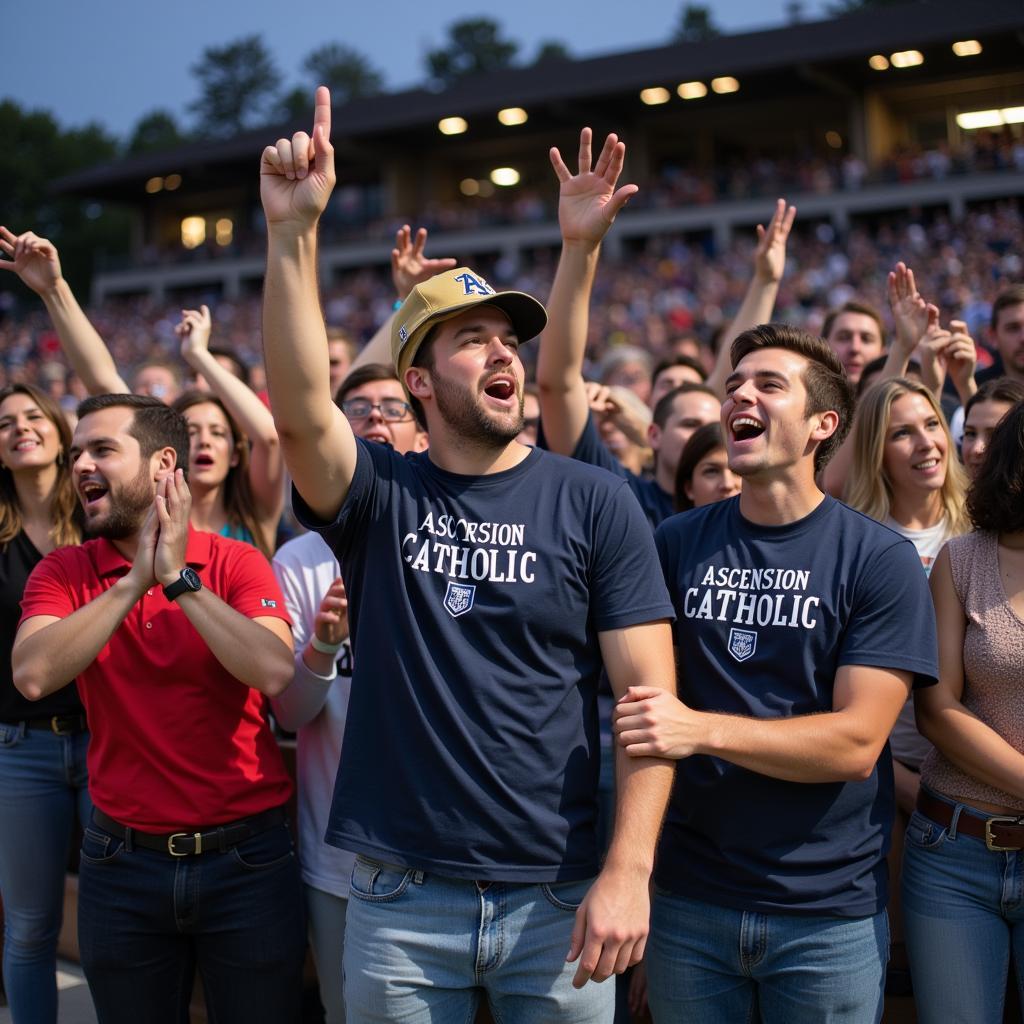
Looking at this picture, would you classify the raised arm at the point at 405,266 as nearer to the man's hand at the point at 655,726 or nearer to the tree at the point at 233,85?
the man's hand at the point at 655,726

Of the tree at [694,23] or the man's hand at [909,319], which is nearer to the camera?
the man's hand at [909,319]

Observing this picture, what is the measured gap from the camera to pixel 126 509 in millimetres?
3160

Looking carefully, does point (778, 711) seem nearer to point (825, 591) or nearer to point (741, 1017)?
point (825, 591)

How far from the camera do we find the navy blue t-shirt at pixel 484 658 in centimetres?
234

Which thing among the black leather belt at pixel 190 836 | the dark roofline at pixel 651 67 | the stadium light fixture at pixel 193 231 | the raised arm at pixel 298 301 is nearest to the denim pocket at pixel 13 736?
the black leather belt at pixel 190 836

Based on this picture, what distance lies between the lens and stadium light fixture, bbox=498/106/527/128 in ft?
113

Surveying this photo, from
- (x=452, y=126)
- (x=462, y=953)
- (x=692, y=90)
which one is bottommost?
(x=462, y=953)

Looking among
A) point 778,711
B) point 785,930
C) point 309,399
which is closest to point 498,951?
point 785,930

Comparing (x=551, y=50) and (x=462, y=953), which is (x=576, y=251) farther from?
(x=551, y=50)

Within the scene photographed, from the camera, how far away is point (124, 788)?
2.95 m

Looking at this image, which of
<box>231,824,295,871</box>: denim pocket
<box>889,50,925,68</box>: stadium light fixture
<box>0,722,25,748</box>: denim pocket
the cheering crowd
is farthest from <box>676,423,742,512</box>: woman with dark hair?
<box>889,50,925,68</box>: stadium light fixture

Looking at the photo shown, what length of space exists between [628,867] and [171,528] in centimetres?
140

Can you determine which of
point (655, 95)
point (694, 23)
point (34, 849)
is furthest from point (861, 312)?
point (694, 23)

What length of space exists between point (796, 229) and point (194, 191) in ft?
80.0
